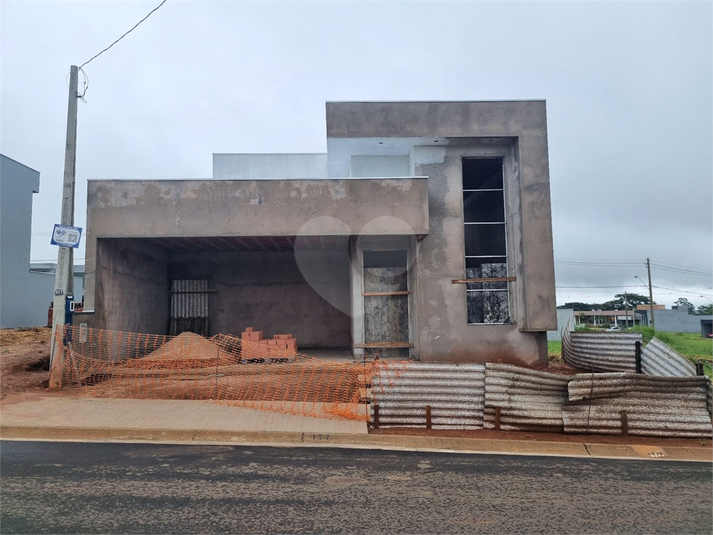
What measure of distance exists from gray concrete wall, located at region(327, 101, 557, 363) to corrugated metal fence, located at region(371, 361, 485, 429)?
559 cm

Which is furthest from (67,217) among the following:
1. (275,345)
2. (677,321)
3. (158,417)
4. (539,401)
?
(677,321)

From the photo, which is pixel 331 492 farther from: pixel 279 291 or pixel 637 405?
pixel 279 291

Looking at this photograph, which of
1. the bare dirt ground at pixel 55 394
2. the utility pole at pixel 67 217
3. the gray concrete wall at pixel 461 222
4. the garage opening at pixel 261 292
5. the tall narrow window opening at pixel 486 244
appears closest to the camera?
the bare dirt ground at pixel 55 394

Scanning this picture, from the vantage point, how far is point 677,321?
75125 millimetres

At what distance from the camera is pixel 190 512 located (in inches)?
187

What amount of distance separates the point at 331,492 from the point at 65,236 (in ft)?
28.4

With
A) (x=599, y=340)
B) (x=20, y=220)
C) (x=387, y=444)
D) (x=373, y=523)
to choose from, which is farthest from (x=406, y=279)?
(x=20, y=220)

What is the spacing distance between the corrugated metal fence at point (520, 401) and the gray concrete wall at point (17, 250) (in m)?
29.0

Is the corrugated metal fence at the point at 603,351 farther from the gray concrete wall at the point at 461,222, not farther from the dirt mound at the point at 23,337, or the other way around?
the dirt mound at the point at 23,337

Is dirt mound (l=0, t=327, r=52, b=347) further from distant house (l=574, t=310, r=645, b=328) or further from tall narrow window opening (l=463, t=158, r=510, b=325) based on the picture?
distant house (l=574, t=310, r=645, b=328)

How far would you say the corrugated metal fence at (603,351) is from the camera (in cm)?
1329

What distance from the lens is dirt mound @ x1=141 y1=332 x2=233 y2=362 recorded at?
13419 mm

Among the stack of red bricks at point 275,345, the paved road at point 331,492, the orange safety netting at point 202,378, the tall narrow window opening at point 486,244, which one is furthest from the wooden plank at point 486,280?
the paved road at point 331,492

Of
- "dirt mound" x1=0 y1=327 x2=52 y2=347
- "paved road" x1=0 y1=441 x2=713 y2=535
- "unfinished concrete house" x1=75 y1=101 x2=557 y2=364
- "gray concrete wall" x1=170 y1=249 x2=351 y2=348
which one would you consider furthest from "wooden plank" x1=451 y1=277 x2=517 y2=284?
"dirt mound" x1=0 y1=327 x2=52 y2=347
